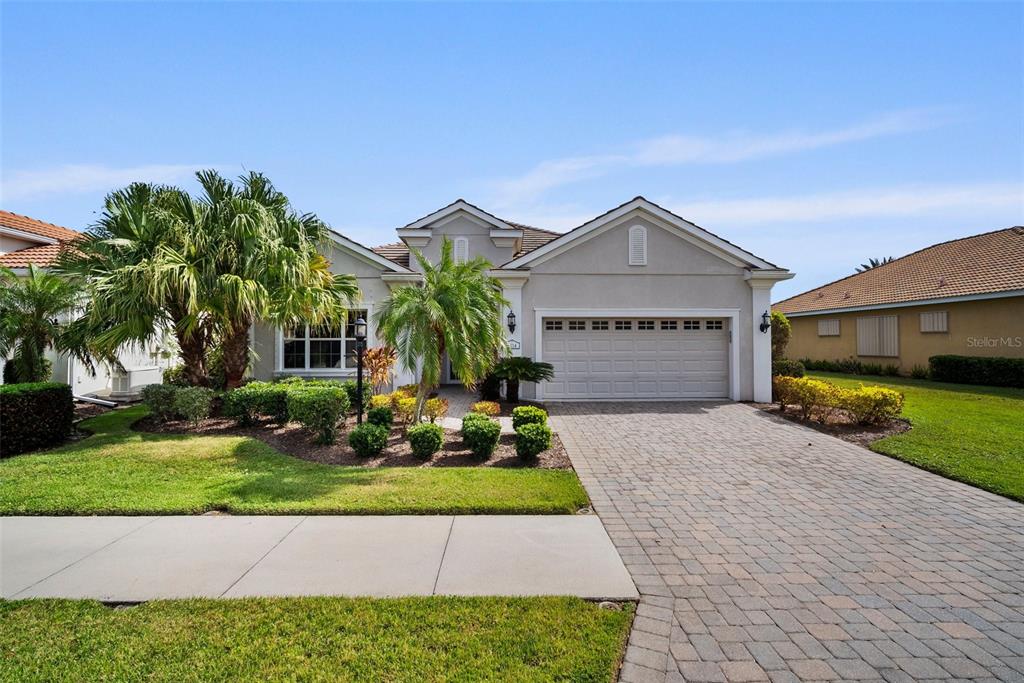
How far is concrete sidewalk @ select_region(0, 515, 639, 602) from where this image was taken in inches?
154

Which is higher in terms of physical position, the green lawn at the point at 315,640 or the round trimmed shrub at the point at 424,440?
the round trimmed shrub at the point at 424,440

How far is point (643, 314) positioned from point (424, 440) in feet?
27.9

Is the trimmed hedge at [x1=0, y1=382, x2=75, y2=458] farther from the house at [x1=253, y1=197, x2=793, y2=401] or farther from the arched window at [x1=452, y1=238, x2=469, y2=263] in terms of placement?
the arched window at [x1=452, y1=238, x2=469, y2=263]

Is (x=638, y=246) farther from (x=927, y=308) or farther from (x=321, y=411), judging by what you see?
(x=927, y=308)

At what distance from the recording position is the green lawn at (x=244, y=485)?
568 centimetres

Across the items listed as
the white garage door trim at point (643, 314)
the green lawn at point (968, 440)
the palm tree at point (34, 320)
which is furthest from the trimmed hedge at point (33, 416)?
the green lawn at point (968, 440)

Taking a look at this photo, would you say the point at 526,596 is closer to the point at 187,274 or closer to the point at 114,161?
the point at 187,274

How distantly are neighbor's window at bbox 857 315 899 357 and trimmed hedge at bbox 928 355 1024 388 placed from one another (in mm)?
2249

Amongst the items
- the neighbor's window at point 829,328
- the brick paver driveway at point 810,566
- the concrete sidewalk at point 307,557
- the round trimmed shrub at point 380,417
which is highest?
the neighbor's window at point 829,328

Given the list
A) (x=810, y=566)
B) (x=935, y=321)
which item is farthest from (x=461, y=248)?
(x=935, y=321)

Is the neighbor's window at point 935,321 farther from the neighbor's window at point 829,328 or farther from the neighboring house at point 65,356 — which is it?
the neighboring house at point 65,356

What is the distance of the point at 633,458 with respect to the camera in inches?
318

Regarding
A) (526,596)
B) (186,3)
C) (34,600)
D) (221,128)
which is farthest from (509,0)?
Result: (34,600)

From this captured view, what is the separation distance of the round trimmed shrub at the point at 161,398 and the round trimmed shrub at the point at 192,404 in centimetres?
20
